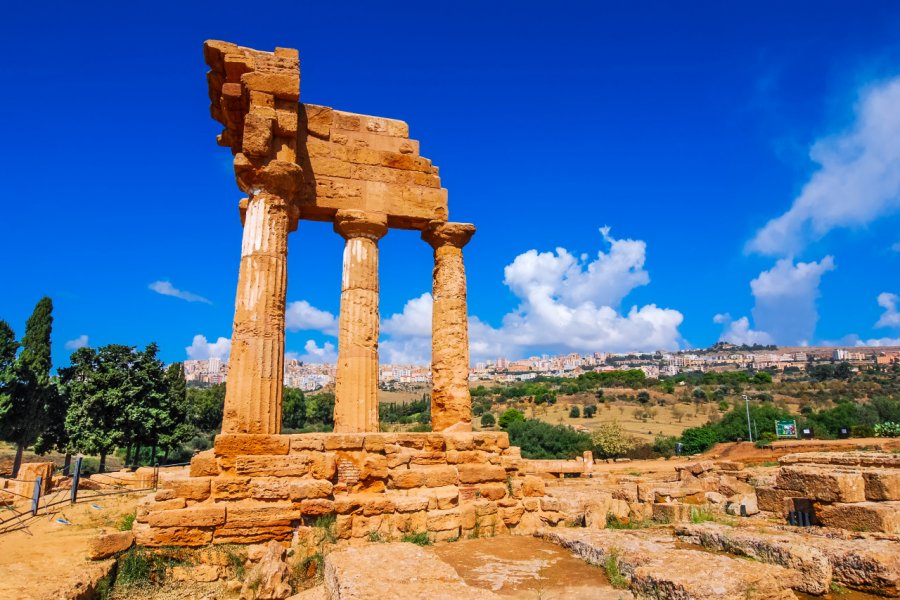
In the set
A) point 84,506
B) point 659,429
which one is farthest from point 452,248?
point 659,429

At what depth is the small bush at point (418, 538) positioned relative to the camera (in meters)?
7.98

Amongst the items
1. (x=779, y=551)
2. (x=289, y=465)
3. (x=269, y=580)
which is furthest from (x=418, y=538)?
(x=779, y=551)

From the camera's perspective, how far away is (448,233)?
1228cm

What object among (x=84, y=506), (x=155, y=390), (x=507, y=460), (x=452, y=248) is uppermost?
(x=452, y=248)

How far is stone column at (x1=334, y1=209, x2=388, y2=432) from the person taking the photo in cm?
1066

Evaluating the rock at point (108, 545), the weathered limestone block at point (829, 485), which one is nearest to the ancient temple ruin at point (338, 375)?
the rock at point (108, 545)

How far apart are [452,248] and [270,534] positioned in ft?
22.7

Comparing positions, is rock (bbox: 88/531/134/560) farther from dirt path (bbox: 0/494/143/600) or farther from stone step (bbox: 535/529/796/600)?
stone step (bbox: 535/529/796/600)

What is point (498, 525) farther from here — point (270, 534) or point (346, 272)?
point (346, 272)

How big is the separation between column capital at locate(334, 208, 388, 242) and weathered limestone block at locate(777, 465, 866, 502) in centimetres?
873

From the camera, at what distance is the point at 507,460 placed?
10.2 meters

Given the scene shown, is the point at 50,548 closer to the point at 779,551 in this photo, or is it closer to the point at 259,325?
the point at 259,325

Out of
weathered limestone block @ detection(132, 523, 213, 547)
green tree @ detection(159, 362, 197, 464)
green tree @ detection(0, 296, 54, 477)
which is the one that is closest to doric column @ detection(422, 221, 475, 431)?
weathered limestone block @ detection(132, 523, 213, 547)

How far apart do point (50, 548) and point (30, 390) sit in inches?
936
